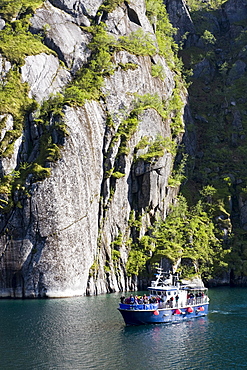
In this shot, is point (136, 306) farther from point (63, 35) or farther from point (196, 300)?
point (63, 35)

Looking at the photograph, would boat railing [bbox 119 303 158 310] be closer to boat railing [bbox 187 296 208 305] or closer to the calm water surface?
the calm water surface

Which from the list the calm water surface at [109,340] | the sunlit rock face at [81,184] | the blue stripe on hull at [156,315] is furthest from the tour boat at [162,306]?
the sunlit rock face at [81,184]

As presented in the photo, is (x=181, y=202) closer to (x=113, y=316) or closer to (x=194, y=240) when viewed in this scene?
(x=194, y=240)

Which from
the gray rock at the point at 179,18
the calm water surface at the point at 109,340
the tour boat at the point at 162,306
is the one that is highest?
the gray rock at the point at 179,18

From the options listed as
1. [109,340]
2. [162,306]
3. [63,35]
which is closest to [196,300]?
[162,306]

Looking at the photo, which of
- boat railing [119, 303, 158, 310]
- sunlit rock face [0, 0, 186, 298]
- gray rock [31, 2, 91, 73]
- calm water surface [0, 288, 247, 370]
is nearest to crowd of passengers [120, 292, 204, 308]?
boat railing [119, 303, 158, 310]

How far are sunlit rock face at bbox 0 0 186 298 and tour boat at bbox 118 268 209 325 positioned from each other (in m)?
28.1

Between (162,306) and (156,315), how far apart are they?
1.90m

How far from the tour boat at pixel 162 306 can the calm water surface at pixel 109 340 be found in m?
1.50

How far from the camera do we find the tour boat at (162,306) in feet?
184

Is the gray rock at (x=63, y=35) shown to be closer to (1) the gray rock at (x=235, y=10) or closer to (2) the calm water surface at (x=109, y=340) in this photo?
(2) the calm water surface at (x=109, y=340)

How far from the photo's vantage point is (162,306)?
59.2 m

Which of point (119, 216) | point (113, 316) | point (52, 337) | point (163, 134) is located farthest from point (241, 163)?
point (52, 337)

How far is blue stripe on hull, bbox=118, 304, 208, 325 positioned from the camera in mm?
55750
